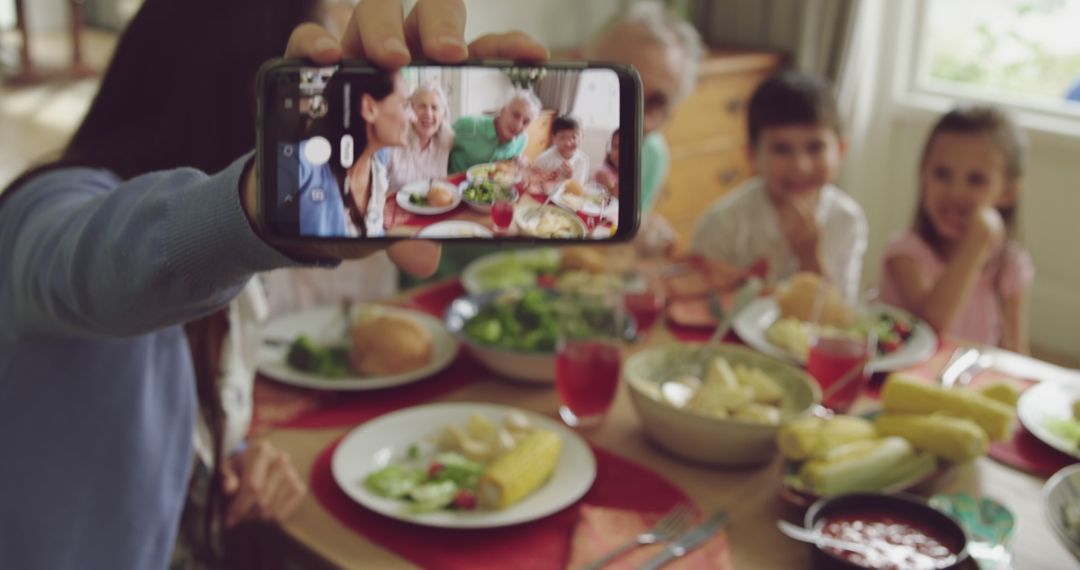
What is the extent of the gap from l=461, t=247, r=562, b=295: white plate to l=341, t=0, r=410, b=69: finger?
1005mm

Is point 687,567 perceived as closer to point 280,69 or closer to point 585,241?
point 585,241

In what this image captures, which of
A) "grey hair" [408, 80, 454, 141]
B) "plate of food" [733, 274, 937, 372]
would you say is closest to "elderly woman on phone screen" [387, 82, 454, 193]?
"grey hair" [408, 80, 454, 141]

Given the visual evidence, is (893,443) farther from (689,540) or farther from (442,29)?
(442,29)

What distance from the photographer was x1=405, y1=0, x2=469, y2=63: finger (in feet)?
2.02

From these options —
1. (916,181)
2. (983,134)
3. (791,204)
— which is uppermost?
(983,134)

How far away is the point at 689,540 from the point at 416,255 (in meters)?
0.52

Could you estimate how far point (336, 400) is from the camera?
1330mm

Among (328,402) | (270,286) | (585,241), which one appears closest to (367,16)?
(585,241)

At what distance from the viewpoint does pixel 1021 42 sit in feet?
11.5

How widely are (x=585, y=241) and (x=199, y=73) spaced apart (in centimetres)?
56

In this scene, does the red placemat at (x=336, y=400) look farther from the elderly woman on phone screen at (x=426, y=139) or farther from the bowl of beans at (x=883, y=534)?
the elderly woman on phone screen at (x=426, y=139)

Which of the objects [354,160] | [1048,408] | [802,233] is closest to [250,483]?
[354,160]

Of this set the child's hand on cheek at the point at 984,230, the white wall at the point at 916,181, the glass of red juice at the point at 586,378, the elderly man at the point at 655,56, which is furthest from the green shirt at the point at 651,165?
the white wall at the point at 916,181

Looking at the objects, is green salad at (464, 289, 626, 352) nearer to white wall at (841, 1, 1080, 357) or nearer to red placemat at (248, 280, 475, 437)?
red placemat at (248, 280, 475, 437)
